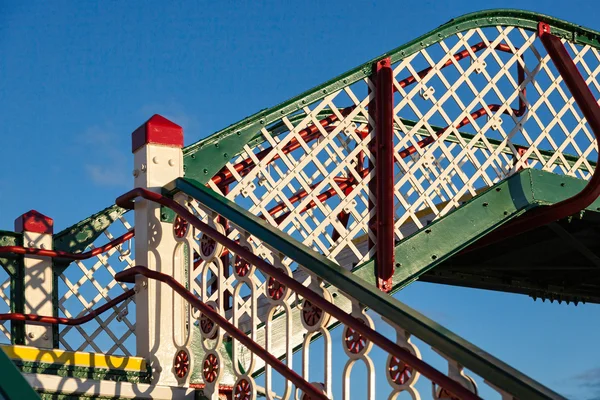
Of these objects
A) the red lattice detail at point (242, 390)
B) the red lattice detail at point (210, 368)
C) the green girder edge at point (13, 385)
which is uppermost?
the red lattice detail at point (210, 368)

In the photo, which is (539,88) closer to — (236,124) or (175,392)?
(236,124)

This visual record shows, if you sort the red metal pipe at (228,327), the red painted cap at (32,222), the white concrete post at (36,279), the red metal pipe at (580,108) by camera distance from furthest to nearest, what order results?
the red metal pipe at (580,108) → the red painted cap at (32,222) → the white concrete post at (36,279) → the red metal pipe at (228,327)

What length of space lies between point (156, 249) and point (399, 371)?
1.82 meters

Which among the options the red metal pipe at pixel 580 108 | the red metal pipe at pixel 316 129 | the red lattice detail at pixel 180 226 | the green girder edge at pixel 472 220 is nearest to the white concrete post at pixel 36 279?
the red metal pipe at pixel 316 129

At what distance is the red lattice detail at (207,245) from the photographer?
4666 mm

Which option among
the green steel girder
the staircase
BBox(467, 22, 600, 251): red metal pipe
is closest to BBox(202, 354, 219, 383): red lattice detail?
the staircase

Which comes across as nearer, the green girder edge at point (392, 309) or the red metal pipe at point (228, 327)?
the green girder edge at point (392, 309)

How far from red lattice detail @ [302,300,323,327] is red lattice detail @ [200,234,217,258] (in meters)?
0.75

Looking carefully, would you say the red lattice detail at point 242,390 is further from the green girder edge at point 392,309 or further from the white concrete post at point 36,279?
the white concrete post at point 36,279

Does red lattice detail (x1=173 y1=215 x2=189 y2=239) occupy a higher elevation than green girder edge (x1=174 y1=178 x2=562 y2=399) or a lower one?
higher

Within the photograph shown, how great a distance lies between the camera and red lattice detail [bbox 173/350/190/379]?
4.65 meters

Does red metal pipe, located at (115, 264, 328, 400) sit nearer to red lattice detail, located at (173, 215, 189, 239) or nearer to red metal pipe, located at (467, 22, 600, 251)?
red lattice detail, located at (173, 215, 189, 239)

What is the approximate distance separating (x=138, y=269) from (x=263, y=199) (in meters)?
1.27

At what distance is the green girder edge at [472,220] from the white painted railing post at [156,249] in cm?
153
